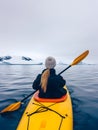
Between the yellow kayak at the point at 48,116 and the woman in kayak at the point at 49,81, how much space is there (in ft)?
0.79

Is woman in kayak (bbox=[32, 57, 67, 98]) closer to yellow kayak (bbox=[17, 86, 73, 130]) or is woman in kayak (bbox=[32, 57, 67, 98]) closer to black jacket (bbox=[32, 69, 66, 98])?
black jacket (bbox=[32, 69, 66, 98])

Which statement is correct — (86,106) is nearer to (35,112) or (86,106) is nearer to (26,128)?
(35,112)

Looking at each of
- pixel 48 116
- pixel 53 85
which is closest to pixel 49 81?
pixel 53 85

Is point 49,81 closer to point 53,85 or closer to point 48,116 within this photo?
point 53,85

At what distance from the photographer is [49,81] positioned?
5.30 meters

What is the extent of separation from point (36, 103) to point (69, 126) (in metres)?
1.61

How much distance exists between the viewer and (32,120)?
183 inches

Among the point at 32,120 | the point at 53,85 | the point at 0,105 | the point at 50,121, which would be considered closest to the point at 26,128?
the point at 32,120

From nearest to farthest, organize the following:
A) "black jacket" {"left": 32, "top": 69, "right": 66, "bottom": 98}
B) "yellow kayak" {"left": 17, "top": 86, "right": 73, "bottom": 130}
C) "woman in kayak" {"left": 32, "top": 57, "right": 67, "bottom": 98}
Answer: "yellow kayak" {"left": 17, "top": 86, "right": 73, "bottom": 130}
"woman in kayak" {"left": 32, "top": 57, "right": 67, "bottom": 98}
"black jacket" {"left": 32, "top": 69, "right": 66, "bottom": 98}

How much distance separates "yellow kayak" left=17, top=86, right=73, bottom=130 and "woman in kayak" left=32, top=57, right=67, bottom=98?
24cm

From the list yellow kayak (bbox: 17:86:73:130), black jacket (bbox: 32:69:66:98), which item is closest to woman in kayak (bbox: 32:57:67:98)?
black jacket (bbox: 32:69:66:98)

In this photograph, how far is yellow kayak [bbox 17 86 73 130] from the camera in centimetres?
436

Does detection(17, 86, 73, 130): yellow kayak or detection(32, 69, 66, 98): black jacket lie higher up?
detection(32, 69, 66, 98): black jacket

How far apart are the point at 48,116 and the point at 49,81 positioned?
1078 millimetres
